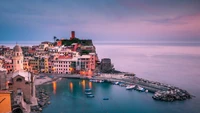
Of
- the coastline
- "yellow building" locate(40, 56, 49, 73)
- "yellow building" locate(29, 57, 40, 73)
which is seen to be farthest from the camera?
"yellow building" locate(29, 57, 40, 73)

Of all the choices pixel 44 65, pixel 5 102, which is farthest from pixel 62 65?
pixel 5 102

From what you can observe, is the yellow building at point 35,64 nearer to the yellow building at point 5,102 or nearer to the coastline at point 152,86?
the coastline at point 152,86

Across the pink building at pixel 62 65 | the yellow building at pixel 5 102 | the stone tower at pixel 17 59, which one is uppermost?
the stone tower at pixel 17 59

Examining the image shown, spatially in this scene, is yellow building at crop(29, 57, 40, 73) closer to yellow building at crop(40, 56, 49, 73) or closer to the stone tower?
yellow building at crop(40, 56, 49, 73)

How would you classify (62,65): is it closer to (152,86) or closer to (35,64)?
(35,64)

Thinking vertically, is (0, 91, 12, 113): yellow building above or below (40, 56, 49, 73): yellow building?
below

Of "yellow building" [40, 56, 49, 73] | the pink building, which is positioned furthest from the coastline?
the pink building

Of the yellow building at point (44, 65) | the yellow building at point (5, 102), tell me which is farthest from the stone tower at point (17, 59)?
the yellow building at point (44, 65)

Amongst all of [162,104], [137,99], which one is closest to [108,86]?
[137,99]

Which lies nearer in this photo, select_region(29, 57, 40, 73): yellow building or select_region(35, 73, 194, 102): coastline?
select_region(35, 73, 194, 102): coastline

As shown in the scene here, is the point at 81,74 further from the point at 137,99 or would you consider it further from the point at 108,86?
the point at 137,99

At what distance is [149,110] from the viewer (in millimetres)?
13672

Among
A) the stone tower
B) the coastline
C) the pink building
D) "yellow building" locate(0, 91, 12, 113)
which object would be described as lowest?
the coastline

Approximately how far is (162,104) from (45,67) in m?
15.0
